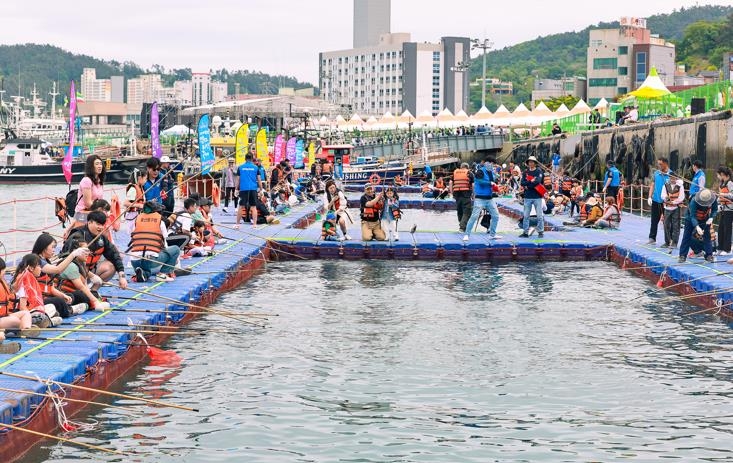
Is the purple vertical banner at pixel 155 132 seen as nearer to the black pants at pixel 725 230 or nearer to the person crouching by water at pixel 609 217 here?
the person crouching by water at pixel 609 217

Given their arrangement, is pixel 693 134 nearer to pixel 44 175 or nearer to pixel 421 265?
pixel 421 265

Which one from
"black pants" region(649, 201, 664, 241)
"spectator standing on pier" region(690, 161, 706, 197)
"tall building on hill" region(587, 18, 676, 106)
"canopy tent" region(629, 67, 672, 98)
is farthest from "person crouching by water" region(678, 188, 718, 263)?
"tall building on hill" region(587, 18, 676, 106)

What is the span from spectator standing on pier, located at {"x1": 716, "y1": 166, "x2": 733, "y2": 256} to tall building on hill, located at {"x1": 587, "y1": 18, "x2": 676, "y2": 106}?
108105 mm

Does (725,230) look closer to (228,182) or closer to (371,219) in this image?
(371,219)

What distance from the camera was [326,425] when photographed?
9.89 m

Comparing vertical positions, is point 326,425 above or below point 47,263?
below

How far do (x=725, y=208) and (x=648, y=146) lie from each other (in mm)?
23076

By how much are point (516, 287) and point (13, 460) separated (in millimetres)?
11779

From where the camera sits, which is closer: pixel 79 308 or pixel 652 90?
pixel 79 308

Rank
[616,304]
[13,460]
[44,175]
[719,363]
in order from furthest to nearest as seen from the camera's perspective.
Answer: [44,175] → [616,304] → [719,363] → [13,460]

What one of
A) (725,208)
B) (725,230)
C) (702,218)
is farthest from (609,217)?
(702,218)

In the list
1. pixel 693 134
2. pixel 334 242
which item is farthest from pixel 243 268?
pixel 693 134

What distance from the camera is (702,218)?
1855 cm

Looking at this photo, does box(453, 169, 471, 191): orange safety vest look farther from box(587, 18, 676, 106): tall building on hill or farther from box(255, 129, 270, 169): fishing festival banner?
box(587, 18, 676, 106): tall building on hill
